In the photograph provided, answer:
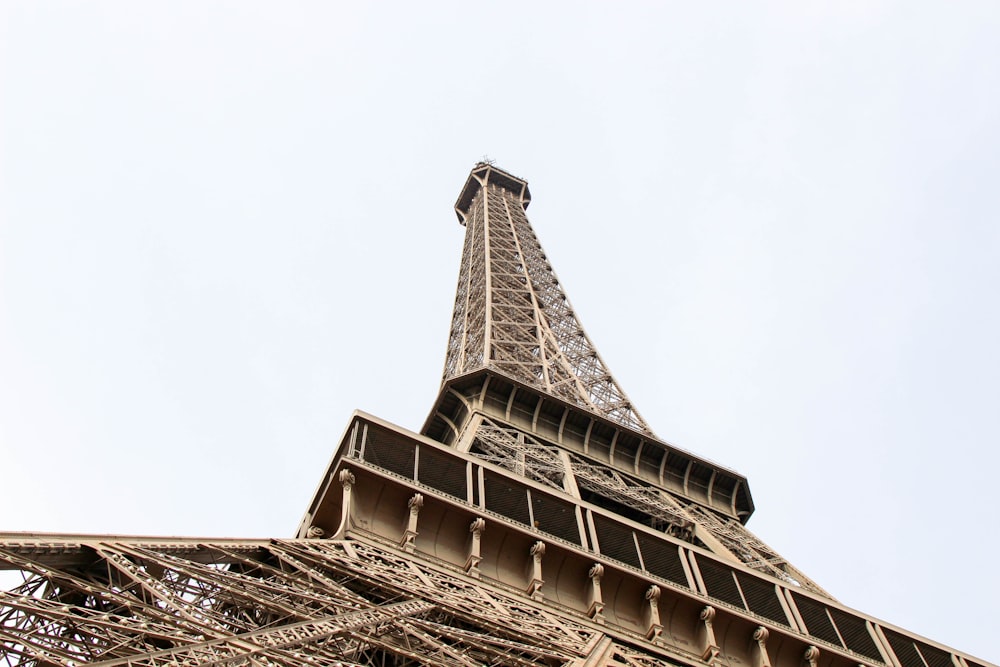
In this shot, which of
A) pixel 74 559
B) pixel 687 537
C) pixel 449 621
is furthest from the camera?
pixel 687 537

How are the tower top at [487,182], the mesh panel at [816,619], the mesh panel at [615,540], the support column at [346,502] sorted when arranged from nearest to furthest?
the support column at [346,502] < the mesh panel at [615,540] < the mesh panel at [816,619] < the tower top at [487,182]

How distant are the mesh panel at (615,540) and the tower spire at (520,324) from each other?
14.3 meters

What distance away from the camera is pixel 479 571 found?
1727 cm

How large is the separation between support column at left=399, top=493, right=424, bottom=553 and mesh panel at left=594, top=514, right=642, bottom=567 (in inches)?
168

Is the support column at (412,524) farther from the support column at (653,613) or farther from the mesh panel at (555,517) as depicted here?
the support column at (653,613)

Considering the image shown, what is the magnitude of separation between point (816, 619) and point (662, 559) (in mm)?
3432

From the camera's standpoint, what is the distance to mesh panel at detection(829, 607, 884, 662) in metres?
20.6

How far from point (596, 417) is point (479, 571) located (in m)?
18.3

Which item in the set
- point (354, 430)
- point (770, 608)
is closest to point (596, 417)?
point (770, 608)

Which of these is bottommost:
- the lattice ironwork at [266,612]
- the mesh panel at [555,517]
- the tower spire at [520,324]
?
the lattice ironwork at [266,612]

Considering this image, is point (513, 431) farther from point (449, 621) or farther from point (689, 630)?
point (449, 621)

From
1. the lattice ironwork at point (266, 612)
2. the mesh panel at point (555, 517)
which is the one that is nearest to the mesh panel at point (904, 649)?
the mesh panel at point (555, 517)

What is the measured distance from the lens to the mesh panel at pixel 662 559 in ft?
65.6

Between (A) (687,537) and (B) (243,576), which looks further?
(A) (687,537)
